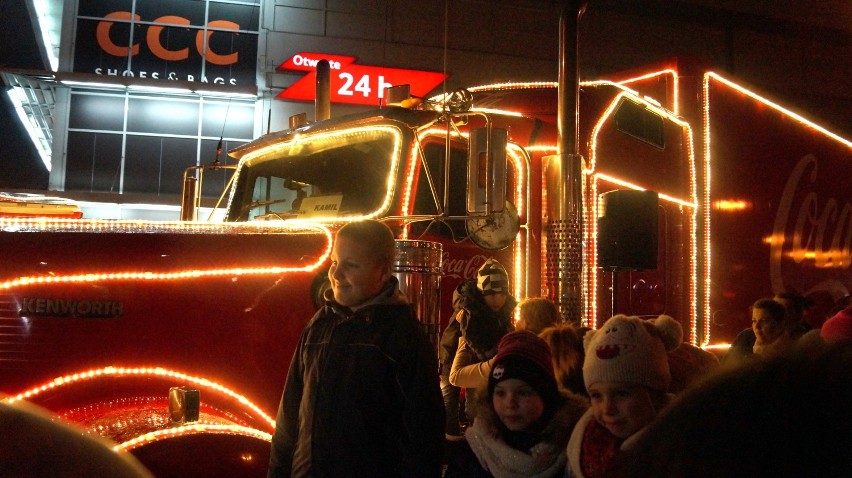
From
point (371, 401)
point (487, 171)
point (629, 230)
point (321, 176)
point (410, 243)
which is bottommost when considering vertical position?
point (371, 401)

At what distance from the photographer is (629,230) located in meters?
4.50

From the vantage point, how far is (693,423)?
2.32ft

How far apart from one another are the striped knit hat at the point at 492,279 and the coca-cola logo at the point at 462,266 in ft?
0.46

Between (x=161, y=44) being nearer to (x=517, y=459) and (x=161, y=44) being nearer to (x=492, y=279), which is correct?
(x=492, y=279)

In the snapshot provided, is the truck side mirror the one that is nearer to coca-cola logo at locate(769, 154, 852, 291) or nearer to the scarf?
the scarf

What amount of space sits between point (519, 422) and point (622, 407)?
0.37m

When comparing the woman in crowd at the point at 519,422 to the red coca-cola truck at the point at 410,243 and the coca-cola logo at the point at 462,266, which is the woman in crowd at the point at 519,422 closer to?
the red coca-cola truck at the point at 410,243

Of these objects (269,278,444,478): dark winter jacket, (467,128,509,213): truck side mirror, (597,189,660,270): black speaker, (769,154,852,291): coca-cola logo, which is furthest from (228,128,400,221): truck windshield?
(769,154,852,291): coca-cola logo

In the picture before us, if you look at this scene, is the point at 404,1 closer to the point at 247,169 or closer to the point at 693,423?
the point at 247,169

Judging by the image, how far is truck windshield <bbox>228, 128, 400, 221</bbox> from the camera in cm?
436

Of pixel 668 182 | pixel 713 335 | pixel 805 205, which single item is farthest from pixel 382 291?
pixel 805 205

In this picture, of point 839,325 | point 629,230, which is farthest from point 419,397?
point 629,230

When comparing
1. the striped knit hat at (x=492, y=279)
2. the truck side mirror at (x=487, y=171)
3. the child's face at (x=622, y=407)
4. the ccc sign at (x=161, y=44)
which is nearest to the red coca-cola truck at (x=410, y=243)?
the truck side mirror at (x=487, y=171)

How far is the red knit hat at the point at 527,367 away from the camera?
241cm
